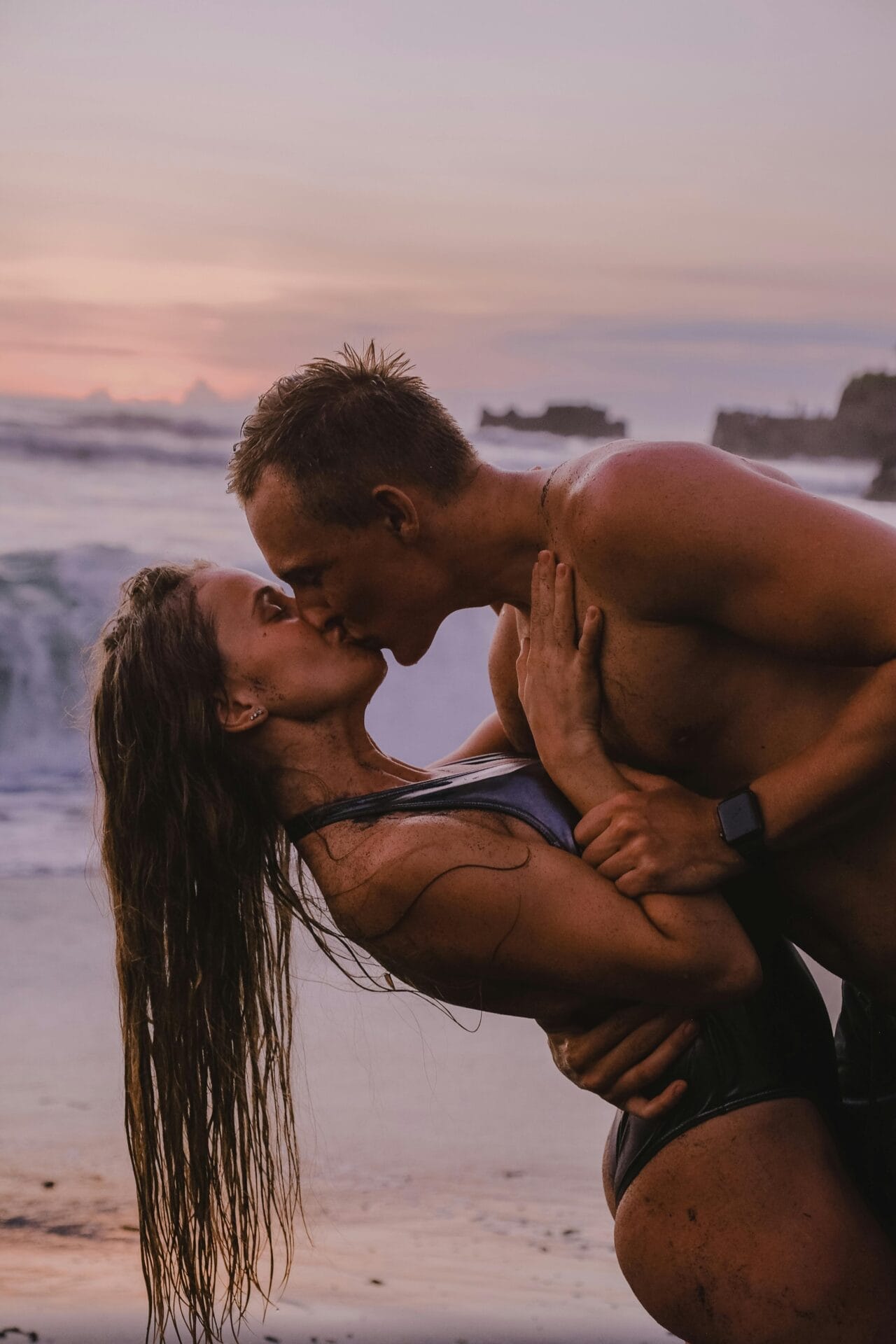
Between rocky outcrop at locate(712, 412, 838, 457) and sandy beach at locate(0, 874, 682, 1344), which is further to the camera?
rocky outcrop at locate(712, 412, 838, 457)

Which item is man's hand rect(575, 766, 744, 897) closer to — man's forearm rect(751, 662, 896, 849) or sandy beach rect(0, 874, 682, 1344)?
man's forearm rect(751, 662, 896, 849)

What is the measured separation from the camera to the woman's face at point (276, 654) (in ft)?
6.72

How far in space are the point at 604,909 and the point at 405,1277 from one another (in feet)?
6.84

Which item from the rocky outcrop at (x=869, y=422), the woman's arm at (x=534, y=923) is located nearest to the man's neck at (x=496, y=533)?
the woman's arm at (x=534, y=923)

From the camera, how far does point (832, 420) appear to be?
1248 cm

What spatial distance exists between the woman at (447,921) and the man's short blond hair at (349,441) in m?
0.17

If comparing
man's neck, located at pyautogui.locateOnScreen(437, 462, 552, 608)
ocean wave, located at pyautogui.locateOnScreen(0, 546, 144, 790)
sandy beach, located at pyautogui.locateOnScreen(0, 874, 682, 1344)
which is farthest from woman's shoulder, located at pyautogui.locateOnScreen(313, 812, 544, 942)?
ocean wave, located at pyautogui.locateOnScreen(0, 546, 144, 790)

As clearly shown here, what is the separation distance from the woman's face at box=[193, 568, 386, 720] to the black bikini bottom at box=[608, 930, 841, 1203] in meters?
0.69

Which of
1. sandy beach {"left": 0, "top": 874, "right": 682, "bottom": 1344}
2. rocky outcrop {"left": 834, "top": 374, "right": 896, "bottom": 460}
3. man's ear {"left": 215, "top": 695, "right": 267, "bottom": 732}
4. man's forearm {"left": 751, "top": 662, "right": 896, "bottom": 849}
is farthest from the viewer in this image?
rocky outcrop {"left": 834, "top": 374, "right": 896, "bottom": 460}

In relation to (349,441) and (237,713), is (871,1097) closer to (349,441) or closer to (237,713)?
(237,713)

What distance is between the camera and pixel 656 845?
1854 millimetres

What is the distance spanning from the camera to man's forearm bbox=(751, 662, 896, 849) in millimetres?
1779

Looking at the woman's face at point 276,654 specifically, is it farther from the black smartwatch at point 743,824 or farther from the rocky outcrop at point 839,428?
the rocky outcrop at point 839,428

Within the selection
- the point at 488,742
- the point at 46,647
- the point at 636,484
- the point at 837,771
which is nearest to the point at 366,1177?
the point at 488,742
